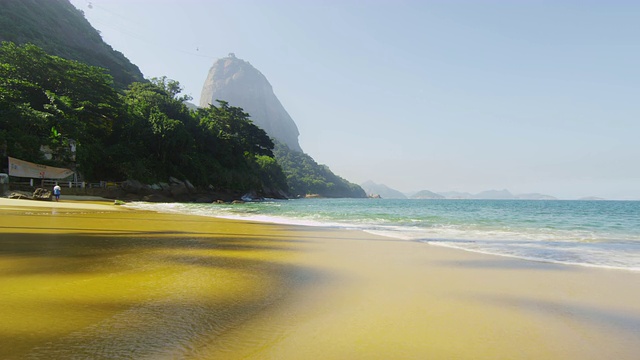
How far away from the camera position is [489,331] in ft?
9.62

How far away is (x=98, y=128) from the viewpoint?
132 ft

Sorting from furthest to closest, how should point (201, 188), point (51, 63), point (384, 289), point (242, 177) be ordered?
point (242, 177) < point (201, 188) < point (51, 63) < point (384, 289)

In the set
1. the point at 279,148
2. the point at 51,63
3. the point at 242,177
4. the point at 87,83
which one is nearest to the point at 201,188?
the point at 242,177

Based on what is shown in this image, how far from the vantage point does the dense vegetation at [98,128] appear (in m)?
30.0

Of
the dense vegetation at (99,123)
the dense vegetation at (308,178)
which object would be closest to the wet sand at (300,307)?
the dense vegetation at (99,123)

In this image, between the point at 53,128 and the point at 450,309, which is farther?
the point at 53,128

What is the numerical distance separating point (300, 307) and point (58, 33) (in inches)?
3908

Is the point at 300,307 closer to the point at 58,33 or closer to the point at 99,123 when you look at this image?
the point at 99,123

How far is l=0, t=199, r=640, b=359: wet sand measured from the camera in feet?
7.93

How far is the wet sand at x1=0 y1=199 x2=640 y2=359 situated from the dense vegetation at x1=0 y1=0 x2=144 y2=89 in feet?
236

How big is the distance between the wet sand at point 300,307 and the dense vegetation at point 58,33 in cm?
7193

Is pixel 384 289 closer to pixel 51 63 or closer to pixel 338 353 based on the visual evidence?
pixel 338 353

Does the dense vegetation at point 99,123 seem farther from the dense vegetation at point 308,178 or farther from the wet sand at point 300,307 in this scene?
the dense vegetation at point 308,178

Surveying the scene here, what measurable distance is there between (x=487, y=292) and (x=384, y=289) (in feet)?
4.49
